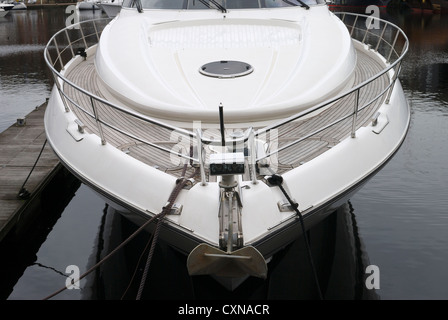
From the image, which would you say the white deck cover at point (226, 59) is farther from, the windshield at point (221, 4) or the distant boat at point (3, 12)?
the distant boat at point (3, 12)

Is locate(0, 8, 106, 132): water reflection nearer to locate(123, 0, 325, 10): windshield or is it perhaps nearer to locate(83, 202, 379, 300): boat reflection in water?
locate(123, 0, 325, 10): windshield

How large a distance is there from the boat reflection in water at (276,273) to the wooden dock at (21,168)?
1.17 m

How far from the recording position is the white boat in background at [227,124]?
3256 mm

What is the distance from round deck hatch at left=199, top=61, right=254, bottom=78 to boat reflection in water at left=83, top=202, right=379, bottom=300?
1.75m

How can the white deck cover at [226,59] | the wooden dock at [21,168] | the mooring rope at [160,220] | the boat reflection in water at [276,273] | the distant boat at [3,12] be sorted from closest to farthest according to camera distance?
1. the mooring rope at [160,220]
2. the white deck cover at [226,59]
3. the boat reflection in water at [276,273]
4. the wooden dock at [21,168]
5. the distant boat at [3,12]

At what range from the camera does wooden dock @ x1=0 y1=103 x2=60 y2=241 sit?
631cm

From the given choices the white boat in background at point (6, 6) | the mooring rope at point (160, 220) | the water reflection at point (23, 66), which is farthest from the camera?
the white boat in background at point (6, 6)

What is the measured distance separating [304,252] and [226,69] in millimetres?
2205

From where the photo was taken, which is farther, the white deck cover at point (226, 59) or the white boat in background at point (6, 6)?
the white boat in background at point (6, 6)

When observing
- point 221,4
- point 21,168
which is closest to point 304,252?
point 221,4

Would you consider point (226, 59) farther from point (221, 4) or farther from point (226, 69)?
point (221, 4)
